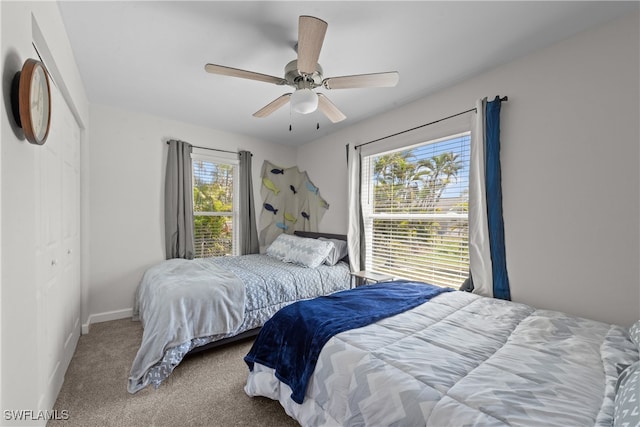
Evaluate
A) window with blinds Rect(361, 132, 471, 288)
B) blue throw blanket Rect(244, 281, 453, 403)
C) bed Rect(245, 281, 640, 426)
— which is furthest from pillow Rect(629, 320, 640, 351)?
window with blinds Rect(361, 132, 471, 288)

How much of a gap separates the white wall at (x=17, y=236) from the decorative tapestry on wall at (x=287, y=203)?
3071mm

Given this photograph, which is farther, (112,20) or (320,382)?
(112,20)

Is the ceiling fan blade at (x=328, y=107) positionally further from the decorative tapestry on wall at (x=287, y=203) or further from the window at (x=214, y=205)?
the window at (x=214, y=205)

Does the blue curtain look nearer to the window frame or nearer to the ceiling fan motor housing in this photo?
the ceiling fan motor housing

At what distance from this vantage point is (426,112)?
8.76ft

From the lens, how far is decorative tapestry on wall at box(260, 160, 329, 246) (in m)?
4.17

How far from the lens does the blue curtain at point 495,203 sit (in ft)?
6.91

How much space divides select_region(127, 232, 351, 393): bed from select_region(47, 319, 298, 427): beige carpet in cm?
13

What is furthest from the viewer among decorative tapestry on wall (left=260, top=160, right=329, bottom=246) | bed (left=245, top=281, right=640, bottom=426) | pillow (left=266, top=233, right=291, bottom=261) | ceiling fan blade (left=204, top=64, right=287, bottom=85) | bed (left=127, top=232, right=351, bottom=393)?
decorative tapestry on wall (left=260, top=160, right=329, bottom=246)

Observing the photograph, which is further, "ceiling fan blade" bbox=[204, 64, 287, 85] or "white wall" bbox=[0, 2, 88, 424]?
"ceiling fan blade" bbox=[204, 64, 287, 85]

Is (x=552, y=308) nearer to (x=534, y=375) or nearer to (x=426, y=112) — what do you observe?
(x=534, y=375)

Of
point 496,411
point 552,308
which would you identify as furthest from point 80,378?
point 552,308

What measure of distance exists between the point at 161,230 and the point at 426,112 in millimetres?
3347

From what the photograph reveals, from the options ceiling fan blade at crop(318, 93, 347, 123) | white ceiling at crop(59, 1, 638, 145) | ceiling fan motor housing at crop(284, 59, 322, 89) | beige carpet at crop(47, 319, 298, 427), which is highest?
white ceiling at crop(59, 1, 638, 145)
